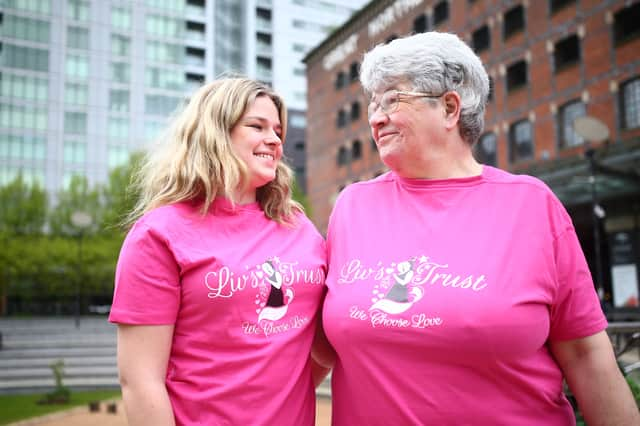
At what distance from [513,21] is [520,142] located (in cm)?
551

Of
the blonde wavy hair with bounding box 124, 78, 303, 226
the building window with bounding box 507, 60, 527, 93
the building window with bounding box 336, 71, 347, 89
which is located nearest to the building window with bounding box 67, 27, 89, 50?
the building window with bounding box 336, 71, 347, 89

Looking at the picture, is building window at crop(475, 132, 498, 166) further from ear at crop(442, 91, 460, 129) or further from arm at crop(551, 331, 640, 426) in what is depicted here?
arm at crop(551, 331, 640, 426)

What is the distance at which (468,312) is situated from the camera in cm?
189

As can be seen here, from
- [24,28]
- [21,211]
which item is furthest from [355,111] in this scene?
[24,28]

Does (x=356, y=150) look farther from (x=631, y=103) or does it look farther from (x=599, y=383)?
(x=599, y=383)

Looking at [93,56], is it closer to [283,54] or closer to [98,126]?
[98,126]

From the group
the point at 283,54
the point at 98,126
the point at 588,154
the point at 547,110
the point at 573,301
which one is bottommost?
the point at 573,301

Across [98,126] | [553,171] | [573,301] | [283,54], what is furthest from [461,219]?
[283,54]

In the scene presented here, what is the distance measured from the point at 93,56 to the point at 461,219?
55.6 m

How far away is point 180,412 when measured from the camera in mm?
2072

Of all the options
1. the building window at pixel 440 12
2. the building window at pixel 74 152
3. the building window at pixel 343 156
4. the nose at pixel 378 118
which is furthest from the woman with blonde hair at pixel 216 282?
the building window at pixel 74 152

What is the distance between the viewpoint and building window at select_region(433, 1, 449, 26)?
29439 mm

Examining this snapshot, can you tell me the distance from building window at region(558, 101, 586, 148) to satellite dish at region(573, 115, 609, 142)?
5.28 metres

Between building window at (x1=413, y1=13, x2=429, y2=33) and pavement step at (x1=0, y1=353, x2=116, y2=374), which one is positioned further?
building window at (x1=413, y1=13, x2=429, y2=33)
